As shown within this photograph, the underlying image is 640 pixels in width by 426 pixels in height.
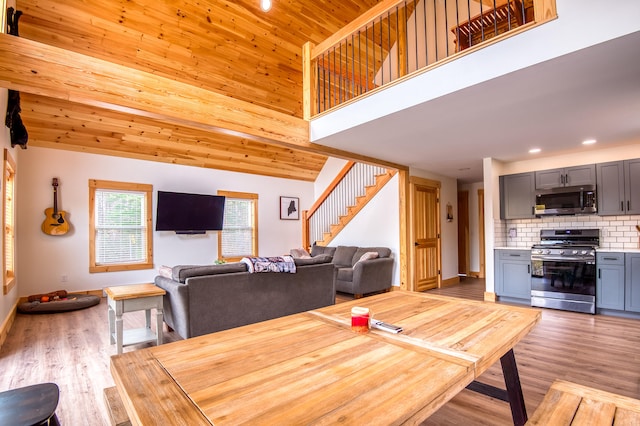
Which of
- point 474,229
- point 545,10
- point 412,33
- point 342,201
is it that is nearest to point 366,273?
point 342,201

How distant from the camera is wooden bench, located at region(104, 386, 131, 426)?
1.12 metres

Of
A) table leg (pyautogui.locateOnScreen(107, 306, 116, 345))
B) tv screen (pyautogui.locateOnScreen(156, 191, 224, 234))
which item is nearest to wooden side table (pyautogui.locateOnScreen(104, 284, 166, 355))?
table leg (pyautogui.locateOnScreen(107, 306, 116, 345))

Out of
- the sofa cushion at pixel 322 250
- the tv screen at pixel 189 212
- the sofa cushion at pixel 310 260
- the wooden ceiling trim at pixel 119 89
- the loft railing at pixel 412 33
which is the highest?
the loft railing at pixel 412 33

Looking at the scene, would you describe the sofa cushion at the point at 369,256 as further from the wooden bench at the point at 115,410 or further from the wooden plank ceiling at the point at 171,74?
the wooden bench at the point at 115,410

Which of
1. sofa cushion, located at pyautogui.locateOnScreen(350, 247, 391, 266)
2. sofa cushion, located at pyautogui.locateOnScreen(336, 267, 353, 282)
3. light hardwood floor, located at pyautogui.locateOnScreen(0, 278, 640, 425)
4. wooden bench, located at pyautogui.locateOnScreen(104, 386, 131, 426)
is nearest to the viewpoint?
wooden bench, located at pyautogui.locateOnScreen(104, 386, 131, 426)

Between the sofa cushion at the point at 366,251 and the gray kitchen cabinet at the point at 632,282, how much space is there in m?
3.27

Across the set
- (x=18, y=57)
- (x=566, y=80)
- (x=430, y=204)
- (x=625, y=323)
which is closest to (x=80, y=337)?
(x=18, y=57)

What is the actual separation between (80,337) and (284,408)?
4.04m

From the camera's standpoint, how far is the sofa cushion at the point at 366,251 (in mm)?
6251

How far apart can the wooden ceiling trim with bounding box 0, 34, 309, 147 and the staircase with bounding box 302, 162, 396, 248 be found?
130 inches

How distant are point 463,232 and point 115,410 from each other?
322 inches

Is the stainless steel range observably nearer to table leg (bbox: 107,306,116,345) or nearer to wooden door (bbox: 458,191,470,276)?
wooden door (bbox: 458,191,470,276)

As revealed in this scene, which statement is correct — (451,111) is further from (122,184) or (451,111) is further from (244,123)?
(122,184)

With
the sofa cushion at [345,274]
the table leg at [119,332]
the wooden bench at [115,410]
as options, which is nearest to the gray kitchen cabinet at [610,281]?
the sofa cushion at [345,274]
